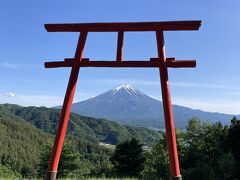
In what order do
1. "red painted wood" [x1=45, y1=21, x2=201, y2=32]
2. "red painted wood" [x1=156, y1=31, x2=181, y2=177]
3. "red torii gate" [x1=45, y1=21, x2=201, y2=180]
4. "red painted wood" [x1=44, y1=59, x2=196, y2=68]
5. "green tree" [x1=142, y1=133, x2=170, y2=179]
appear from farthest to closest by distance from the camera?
"green tree" [x1=142, y1=133, x2=170, y2=179] → "red painted wood" [x1=44, y1=59, x2=196, y2=68] → "red painted wood" [x1=45, y1=21, x2=201, y2=32] → "red torii gate" [x1=45, y1=21, x2=201, y2=180] → "red painted wood" [x1=156, y1=31, x2=181, y2=177]

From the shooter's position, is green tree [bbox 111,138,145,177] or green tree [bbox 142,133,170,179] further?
green tree [bbox 142,133,170,179]

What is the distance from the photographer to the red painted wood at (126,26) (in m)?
6.97

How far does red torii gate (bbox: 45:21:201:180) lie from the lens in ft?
22.5

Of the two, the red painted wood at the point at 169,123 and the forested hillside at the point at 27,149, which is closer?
the red painted wood at the point at 169,123

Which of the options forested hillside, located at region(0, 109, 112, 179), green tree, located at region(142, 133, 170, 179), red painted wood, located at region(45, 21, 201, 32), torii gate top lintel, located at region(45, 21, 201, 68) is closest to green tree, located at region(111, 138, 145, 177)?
green tree, located at region(142, 133, 170, 179)

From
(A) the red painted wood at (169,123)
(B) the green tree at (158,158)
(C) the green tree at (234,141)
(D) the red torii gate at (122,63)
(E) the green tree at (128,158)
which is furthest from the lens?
(B) the green tree at (158,158)

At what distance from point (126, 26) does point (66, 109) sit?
79.1 inches

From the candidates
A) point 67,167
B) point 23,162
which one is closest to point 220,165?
point 67,167

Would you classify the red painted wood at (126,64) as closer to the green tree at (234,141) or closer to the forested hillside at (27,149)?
the green tree at (234,141)

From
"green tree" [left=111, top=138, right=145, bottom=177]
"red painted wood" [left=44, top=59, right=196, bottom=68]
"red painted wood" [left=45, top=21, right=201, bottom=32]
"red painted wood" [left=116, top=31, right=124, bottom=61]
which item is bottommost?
"green tree" [left=111, top=138, right=145, bottom=177]

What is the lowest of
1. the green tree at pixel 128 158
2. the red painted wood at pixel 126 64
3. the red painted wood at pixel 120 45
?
the green tree at pixel 128 158

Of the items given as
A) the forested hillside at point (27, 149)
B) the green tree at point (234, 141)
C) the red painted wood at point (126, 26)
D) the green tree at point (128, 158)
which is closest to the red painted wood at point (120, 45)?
the red painted wood at point (126, 26)

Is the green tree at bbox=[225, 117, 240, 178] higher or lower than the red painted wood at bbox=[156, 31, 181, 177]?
higher

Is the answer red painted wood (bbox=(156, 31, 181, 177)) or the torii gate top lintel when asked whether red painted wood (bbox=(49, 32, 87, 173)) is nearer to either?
the torii gate top lintel
